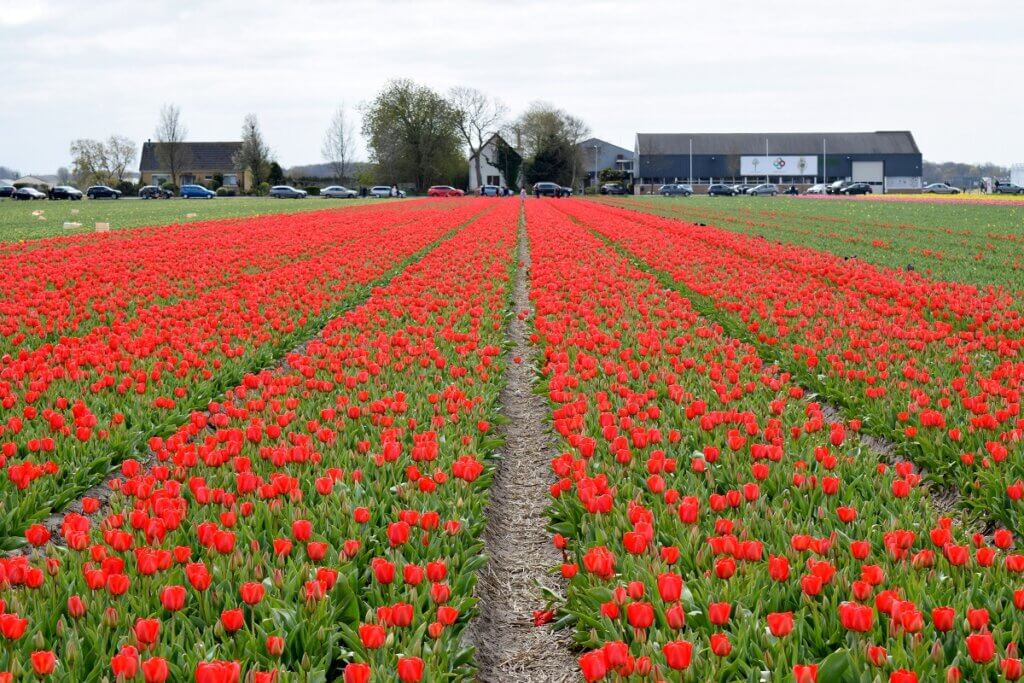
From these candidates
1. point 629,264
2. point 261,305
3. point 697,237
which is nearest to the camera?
point 261,305

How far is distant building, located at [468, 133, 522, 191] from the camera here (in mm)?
114062

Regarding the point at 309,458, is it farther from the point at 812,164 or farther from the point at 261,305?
the point at 812,164

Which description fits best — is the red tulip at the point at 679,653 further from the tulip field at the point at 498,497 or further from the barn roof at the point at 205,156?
the barn roof at the point at 205,156

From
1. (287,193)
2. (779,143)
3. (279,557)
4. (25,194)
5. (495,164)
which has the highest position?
(779,143)

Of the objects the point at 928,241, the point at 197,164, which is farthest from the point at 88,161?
the point at 928,241

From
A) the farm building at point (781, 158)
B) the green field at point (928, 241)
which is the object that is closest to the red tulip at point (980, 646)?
the green field at point (928, 241)

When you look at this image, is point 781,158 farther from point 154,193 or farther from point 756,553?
point 756,553

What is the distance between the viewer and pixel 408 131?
106 metres

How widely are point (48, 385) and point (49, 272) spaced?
8.23 meters

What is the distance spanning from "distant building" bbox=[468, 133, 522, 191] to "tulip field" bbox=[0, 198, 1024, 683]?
105m

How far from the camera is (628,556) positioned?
12.7 feet

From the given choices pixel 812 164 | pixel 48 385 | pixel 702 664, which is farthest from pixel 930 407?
pixel 812 164

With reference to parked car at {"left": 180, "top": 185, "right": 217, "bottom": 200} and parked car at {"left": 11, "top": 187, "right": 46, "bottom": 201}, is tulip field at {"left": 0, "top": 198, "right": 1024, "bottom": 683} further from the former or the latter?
parked car at {"left": 180, "top": 185, "right": 217, "bottom": 200}

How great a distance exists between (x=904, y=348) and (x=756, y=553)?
520 cm
